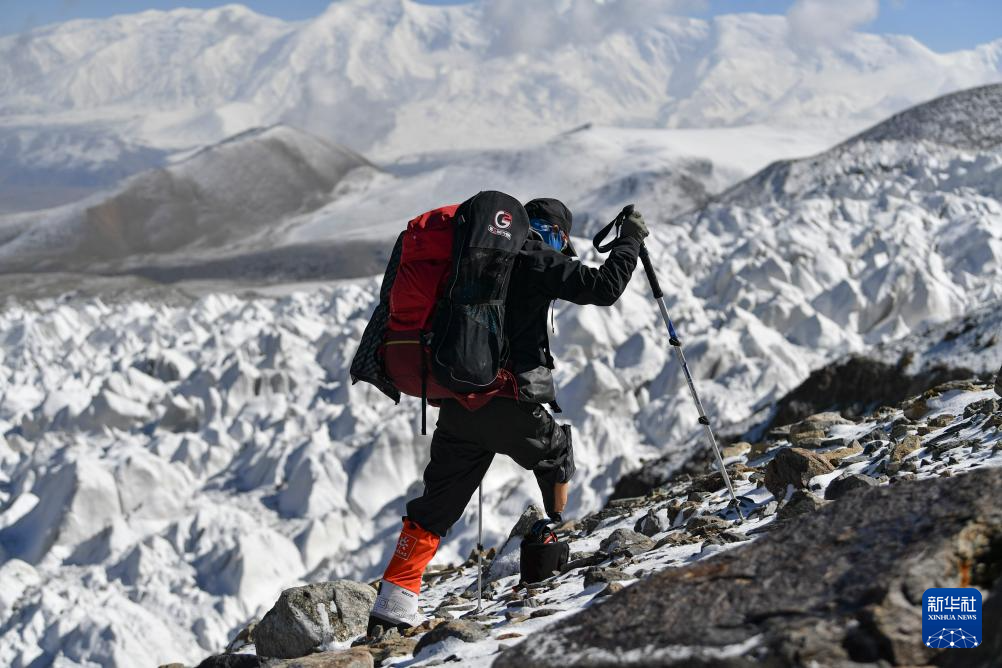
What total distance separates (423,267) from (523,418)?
0.69m

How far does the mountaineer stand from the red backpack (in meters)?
0.10

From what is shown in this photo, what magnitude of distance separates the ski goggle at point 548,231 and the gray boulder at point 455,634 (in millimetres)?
1446

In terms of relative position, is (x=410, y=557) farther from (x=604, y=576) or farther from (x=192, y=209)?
(x=192, y=209)

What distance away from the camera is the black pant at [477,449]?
3924 millimetres

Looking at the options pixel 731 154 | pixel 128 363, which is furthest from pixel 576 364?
pixel 731 154

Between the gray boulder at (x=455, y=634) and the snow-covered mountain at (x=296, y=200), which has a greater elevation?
the snow-covered mountain at (x=296, y=200)

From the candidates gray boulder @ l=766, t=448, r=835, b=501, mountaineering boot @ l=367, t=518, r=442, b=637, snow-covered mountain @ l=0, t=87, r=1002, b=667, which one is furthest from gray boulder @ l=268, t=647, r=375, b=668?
snow-covered mountain @ l=0, t=87, r=1002, b=667

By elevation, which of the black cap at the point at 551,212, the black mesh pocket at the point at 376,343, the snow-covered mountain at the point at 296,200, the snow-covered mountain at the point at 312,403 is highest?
the snow-covered mountain at the point at 296,200

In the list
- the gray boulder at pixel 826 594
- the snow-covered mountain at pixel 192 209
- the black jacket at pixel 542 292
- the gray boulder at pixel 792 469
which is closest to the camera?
the gray boulder at pixel 826 594

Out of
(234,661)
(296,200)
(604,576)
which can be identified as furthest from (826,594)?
(296,200)

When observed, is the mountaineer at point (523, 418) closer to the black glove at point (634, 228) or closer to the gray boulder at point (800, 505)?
the black glove at point (634, 228)

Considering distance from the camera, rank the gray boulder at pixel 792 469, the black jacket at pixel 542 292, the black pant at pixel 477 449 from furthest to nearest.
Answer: the gray boulder at pixel 792 469
the black pant at pixel 477 449
the black jacket at pixel 542 292

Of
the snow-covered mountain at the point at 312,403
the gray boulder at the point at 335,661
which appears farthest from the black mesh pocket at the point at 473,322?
the snow-covered mountain at the point at 312,403

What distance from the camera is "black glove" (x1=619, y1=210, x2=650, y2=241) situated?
4016 mm
